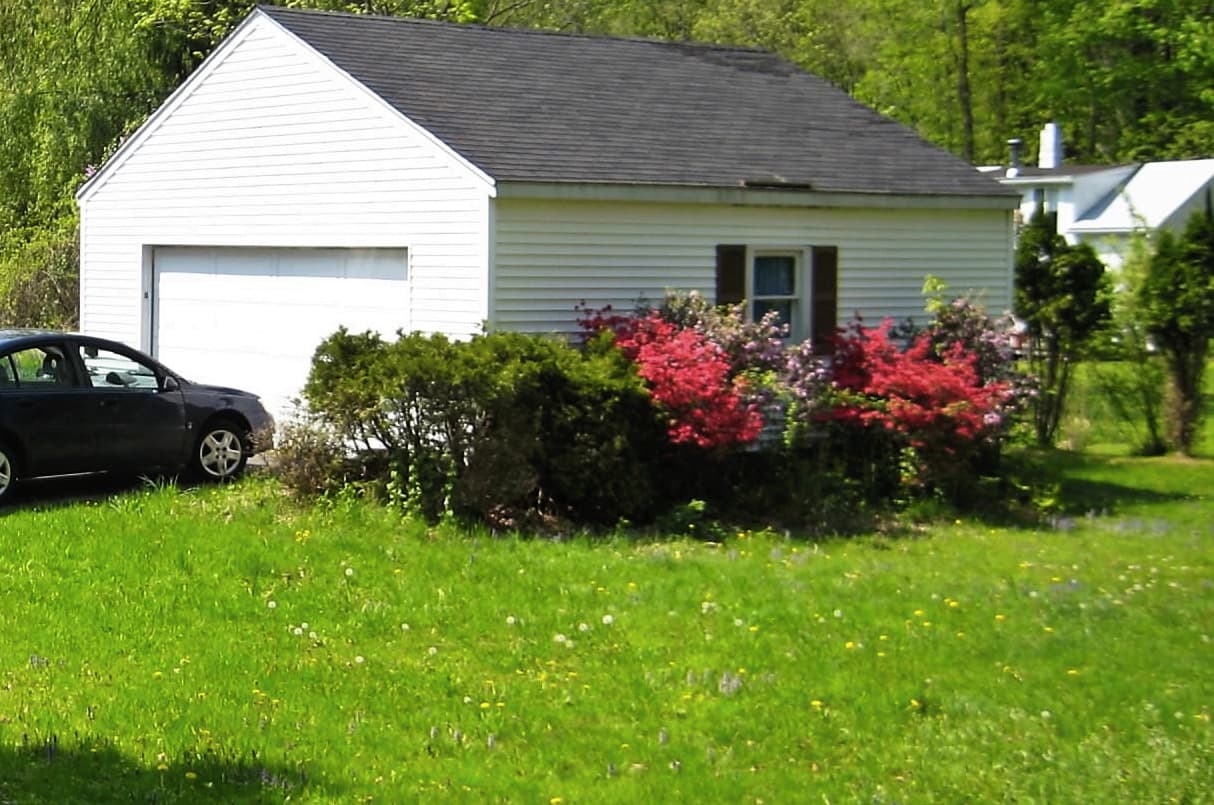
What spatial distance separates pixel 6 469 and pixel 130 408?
1332 millimetres

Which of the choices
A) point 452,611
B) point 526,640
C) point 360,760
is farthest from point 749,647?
point 360,760

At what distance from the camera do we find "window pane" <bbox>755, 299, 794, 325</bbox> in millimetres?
17519

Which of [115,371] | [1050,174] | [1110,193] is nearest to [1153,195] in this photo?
[1110,193]

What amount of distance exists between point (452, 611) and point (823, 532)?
4.95 meters

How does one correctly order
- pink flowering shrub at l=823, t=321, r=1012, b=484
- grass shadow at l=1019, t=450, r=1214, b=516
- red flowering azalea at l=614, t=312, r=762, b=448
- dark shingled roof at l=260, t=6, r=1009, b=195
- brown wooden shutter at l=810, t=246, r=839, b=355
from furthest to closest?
brown wooden shutter at l=810, t=246, r=839, b=355 → grass shadow at l=1019, t=450, r=1214, b=516 → dark shingled roof at l=260, t=6, r=1009, b=195 → pink flowering shrub at l=823, t=321, r=1012, b=484 → red flowering azalea at l=614, t=312, r=762, b=448

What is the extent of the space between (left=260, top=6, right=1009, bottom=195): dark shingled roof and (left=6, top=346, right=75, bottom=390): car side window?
4.13 meters

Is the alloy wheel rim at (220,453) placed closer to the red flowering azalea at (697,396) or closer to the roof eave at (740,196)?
the roof eave at (740,196)

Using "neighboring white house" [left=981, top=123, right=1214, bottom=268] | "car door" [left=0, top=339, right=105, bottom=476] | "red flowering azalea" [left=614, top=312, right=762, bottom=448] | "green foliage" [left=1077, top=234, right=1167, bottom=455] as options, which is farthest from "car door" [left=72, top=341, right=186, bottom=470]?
"neighboring white house" [left=981, top=123, right=1214, bottom=268]

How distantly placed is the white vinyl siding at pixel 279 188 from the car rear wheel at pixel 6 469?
13.6 feet

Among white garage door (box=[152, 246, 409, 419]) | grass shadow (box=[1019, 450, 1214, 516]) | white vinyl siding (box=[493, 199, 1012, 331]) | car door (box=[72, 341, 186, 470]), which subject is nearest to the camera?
car door (box=[72, 341, 186, 470])

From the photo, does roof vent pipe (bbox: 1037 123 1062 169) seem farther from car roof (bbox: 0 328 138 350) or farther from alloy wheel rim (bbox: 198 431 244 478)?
car roof (bbox: 0 328 138 350)

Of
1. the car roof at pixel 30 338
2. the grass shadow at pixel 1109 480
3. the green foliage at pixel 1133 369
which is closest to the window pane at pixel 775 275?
the grass shadow at pixel 1109 480

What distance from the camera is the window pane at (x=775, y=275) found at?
57.3ft

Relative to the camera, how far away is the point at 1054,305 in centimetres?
1997
